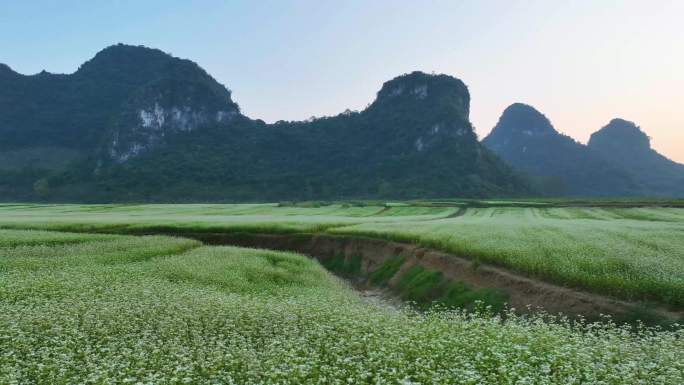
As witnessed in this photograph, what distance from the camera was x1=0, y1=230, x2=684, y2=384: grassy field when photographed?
1035 centimetres

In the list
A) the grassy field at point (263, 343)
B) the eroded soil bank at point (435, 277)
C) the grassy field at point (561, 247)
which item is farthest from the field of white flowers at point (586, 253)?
the grassy field at point (263, 343)

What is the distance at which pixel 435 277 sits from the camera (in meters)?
27.5

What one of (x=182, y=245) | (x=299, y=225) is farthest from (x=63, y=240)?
(x=299, y=225)

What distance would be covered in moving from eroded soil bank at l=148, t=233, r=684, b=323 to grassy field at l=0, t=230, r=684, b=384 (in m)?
2.83

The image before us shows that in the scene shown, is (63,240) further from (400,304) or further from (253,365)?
(253,365)

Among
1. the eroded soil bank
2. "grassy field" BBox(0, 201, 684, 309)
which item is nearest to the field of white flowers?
"grassy field" BBox(0, 201, 684, 309)

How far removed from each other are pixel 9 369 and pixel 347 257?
29272mm

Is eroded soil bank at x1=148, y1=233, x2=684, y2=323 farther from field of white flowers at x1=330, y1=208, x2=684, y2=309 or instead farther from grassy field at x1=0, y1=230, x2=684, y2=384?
grassy field at x1=0, y1=230, x2=684, y2=384

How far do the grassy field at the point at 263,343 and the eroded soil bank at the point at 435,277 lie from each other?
9.29 ft

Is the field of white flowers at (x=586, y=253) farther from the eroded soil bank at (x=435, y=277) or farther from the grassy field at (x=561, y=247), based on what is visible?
the eroded soil bank at (x=435, y=277)

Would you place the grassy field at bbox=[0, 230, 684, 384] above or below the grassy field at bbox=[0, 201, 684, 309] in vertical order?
below

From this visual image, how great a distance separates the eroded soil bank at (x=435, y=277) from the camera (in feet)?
61.7

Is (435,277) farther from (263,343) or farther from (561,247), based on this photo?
(263,343)

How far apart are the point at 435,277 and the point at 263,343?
15.8 m
